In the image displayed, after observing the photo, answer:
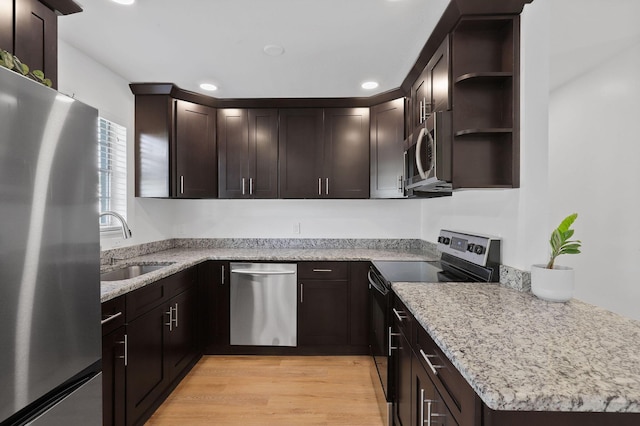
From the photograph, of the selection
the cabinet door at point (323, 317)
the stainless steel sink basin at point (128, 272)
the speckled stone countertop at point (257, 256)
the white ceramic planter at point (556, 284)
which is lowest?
the cabinet door at point (323, 317)

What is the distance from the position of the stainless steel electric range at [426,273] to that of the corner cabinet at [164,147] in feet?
6.45

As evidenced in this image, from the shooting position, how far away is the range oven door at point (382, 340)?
200 cm

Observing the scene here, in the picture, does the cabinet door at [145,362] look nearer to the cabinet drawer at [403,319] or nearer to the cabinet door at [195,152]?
the cabinet door at [195,152]

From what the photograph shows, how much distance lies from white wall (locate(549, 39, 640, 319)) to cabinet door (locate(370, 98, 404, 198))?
1.24 meters

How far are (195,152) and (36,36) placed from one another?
5.53 ft

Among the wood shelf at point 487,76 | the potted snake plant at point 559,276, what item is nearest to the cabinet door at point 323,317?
the potted snake plant at point 559,276

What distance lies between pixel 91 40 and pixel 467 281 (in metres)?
2.90

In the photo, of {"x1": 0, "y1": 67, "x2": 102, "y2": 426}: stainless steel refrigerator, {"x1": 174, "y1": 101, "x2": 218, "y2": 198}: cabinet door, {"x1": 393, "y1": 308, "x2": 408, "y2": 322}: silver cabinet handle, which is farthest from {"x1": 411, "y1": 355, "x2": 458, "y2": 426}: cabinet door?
{"x1": 174, "y1": 101, "x2": 218, "y2": 198}: cabinet door

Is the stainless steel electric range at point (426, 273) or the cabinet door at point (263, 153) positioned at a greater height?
the cabinet door at point (263, 153)

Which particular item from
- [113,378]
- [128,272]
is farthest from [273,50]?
[113,378]

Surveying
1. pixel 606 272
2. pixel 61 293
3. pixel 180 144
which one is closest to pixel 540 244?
pixel 606 272

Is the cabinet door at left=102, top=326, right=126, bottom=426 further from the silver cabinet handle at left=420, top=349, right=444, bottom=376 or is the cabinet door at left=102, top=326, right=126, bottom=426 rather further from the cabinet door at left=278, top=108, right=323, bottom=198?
the cabinet door at left=278, top=108, right=323, bottom=198

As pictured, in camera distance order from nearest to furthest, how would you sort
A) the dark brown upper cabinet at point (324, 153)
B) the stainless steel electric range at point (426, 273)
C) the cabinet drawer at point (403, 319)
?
the cabinet drawer at point (403, 319)
the stainless steel electric range at point (426, 273)
the dark brown upper cabinet at point (324, 153)

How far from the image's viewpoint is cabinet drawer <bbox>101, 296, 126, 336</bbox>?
163 centimetres
